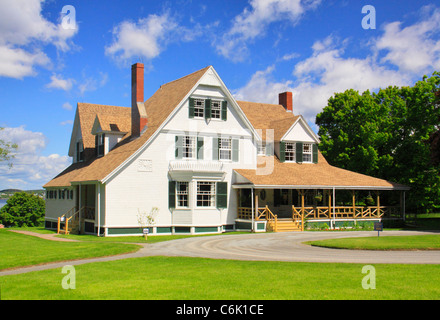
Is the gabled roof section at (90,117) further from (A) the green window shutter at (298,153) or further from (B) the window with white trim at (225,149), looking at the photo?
(A) the green window shutter at (298,153)

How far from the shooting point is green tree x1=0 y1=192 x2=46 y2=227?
166ft

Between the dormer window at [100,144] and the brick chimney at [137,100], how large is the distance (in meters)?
2.49

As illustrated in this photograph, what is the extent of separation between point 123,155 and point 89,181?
8.61 feet

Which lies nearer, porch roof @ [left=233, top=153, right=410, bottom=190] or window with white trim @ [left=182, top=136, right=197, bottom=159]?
porch roof @ [left=233, top=153, right=410, bottom=190]

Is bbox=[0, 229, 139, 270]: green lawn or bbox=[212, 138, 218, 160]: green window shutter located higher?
bbox=[212, 138, 218, 160]: green window shutter

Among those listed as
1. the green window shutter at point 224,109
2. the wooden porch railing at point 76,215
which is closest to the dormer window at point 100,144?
the wooden porch railing at point 76,215

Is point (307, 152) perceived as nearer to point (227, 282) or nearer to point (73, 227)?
point (73, 227)

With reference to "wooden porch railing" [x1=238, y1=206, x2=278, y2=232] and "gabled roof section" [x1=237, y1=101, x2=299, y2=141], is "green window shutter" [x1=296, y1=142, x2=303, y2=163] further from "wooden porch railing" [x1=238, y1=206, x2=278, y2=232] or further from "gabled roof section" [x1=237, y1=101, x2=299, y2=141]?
"wooden porch railing" [x1=238, y1=206, x2=278, y2=232]

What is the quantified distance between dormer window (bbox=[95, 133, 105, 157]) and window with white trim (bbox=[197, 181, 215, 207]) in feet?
26.6

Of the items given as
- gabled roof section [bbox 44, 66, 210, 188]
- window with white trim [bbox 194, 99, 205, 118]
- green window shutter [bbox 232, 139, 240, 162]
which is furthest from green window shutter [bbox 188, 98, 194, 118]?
green window shutter [bbox 232, 139, 240, 162]

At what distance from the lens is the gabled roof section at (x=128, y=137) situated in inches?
1171

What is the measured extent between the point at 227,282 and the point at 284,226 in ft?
65.7

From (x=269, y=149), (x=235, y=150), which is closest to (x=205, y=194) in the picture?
(x=235, y=150)

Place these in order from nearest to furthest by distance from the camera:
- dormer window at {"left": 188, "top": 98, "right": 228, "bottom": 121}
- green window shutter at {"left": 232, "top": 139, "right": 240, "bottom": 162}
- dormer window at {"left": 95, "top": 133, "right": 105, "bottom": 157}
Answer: dormer window at {"left": 188, "top": 98, "right": 228, "bottom": 121} → green window shutter at {"left": 232, "top": 139, "right": 240, "bottom": 162} → dormer window at {"left": 95, "top": 133, "right": 105, "bottom": 157}
